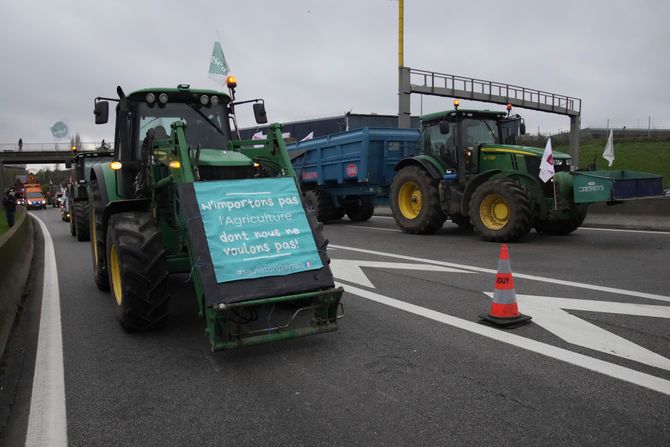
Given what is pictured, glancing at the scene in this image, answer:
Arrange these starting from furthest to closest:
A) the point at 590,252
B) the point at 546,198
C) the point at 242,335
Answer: the point at 546,198
the point at 590,252
the point at 242,335

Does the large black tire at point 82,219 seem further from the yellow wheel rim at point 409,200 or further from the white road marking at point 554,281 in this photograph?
the white road marking at point 554,281

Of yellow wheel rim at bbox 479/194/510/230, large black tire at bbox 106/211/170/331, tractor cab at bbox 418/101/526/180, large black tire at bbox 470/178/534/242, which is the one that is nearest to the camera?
large black tire at bbox 106/211/170/331

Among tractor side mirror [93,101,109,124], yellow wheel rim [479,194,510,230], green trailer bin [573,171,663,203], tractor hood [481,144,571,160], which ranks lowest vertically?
yellow wheel rim [479,194,510,230]

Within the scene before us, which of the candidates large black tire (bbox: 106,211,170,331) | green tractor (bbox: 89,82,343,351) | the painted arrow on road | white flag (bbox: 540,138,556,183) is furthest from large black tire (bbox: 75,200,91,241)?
the painted arrow on road

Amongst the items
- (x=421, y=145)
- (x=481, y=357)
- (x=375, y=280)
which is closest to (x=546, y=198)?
(x=421, y=145)

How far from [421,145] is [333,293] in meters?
9.17

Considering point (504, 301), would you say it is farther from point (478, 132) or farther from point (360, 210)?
point (360, 210)

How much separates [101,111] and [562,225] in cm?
927

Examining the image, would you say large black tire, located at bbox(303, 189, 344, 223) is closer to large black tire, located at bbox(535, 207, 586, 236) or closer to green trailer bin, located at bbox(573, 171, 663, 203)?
large black tire, located at bbox(535, 207, 586, 236)

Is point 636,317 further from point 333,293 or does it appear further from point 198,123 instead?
point 198,123

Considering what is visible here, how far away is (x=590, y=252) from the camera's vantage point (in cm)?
910

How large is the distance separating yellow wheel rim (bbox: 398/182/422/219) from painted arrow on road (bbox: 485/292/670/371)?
6.92 meters

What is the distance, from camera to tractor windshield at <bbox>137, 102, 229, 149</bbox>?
6266mm

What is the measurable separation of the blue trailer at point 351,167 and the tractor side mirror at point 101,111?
879 cm
